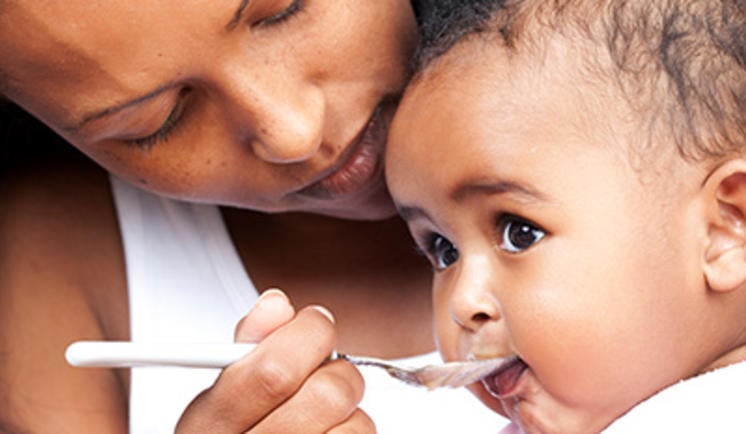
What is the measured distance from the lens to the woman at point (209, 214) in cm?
127

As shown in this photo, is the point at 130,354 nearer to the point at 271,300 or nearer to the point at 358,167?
the point at 271,300

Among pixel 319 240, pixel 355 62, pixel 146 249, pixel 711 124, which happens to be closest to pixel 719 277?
pixel 711 124

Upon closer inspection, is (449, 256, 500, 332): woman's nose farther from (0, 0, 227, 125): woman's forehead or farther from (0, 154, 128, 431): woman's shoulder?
(0, 154, 128, 431): woman's shoulder

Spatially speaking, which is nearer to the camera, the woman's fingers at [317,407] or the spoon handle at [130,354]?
the spoon handle at [130,354]

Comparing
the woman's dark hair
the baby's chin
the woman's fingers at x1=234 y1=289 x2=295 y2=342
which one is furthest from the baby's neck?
the woman's dark hair

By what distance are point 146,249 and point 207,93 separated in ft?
1.56

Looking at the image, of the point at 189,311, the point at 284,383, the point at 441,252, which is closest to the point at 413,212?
the point at 441,252

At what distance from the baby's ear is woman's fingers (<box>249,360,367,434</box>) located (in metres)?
0.39

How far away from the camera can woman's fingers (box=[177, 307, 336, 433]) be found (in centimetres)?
124

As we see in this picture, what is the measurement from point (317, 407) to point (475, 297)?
0.20 m

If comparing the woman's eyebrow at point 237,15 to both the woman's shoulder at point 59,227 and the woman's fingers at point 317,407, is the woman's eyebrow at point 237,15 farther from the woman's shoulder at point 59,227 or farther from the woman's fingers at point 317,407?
the woman's shoulder at point 59,227

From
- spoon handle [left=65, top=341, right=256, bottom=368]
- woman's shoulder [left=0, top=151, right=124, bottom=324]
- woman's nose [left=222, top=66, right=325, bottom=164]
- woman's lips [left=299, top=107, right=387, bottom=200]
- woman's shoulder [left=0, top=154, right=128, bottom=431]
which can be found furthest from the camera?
woman's shoulder [left=0, top=151, right=124, bottom=324]

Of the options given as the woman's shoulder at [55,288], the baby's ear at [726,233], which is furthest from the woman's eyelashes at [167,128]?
the baby's ear at [726,233]

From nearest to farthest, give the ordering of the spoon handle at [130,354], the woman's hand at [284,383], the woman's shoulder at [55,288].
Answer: the spoon handle at [130,354] → the woman's hand at [284,383] → the woman's shoulder at [55,288]
